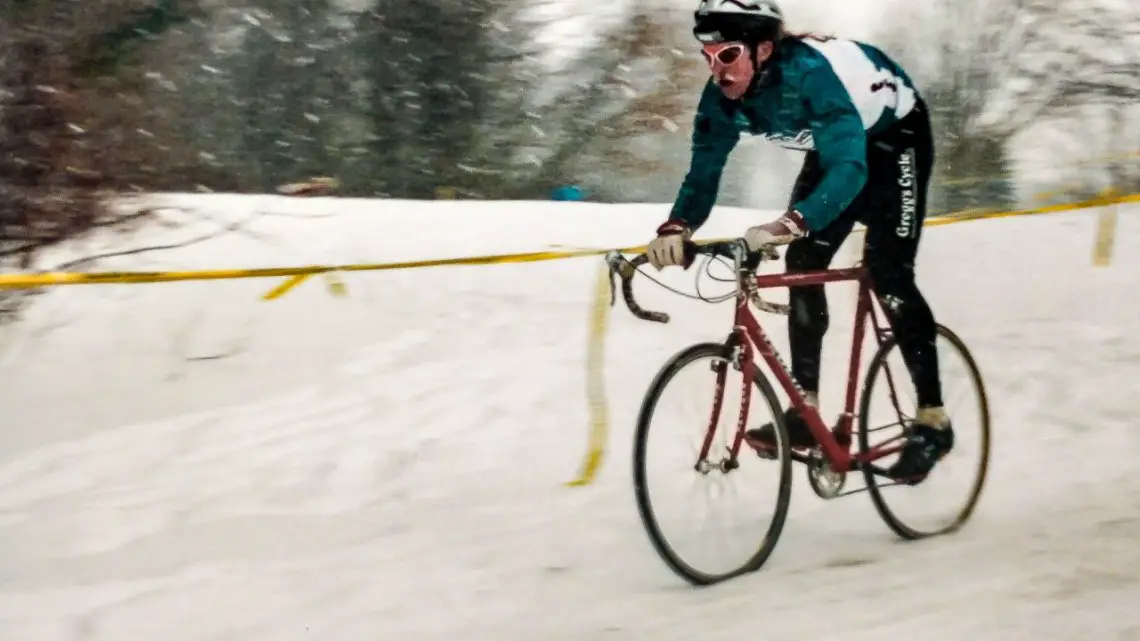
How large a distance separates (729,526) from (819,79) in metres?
1.14

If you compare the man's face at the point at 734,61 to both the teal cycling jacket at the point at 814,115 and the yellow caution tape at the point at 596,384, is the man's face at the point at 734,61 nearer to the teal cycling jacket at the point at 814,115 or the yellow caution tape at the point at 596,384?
the teal cycling jacket at the point at 814,115

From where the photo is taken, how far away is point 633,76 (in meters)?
5.62

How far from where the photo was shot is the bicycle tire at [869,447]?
302cm

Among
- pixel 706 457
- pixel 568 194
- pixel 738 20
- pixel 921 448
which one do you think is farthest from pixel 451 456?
pixel 568 194

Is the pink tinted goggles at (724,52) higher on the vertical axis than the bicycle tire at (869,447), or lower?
higher

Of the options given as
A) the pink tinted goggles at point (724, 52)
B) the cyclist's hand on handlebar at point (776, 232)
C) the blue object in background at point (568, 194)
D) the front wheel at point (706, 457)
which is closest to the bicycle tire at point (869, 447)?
the front wheel at point (706, 457)

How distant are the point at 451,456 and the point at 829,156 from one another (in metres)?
1.63

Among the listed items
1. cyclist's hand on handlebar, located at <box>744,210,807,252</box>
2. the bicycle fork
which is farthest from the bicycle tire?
cyclist's hand on handlebar, located at <box>744,210,807,252</box>

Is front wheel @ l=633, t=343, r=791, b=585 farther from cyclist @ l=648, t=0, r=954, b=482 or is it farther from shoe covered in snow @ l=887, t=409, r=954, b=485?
shoe covered in snow @ l=887, t=409, r=954, b=485

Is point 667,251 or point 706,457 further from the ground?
point 667,251

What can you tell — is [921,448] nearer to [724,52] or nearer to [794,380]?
[794,380]

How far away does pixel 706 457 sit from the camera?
2660 mm

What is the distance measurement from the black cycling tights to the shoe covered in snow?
0.05 meters

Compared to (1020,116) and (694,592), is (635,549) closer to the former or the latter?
(694,592)
